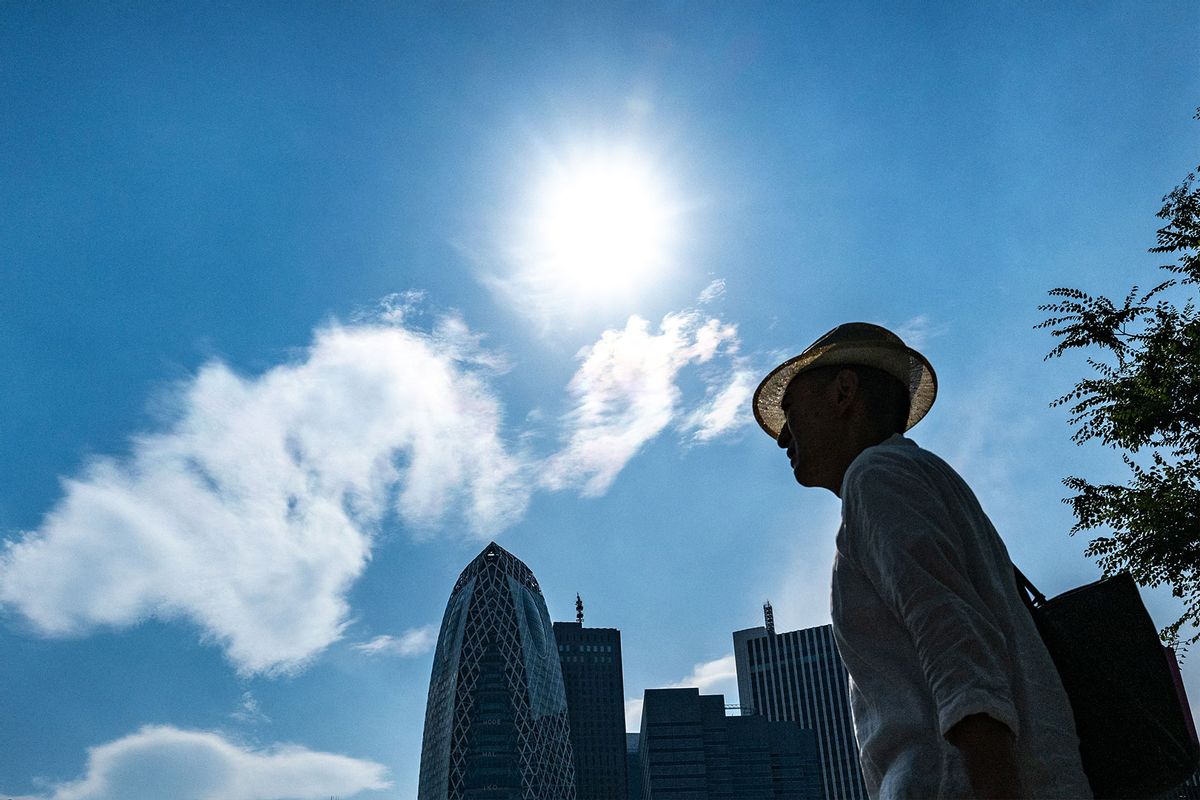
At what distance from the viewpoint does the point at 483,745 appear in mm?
123375

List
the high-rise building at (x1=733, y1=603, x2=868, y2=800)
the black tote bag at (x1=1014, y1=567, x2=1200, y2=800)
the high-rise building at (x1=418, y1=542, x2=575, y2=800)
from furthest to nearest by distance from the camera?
the high-rise building at (x1=733, y1=603, x2=868, y2=800)
the high-rise building at (x1=418, y1=542, x2=575, y2=800)
the black tote bag at (x1=1014, y1=567, x2=1200, y2=800)

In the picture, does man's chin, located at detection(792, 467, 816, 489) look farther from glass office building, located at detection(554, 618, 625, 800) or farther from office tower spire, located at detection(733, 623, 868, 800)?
glass office building, located at detection(554, 618, 625, 800)

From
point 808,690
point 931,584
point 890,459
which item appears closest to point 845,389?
point 890,459

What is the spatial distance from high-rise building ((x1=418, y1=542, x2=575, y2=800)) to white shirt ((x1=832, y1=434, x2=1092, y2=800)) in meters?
130

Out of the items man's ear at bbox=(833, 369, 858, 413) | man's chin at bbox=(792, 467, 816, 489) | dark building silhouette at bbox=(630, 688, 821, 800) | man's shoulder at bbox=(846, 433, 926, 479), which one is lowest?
man's shoulder at bbox=(846, 433, 926, 479)

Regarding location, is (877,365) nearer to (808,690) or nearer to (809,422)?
(809,422)

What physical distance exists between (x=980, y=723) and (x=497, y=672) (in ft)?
428

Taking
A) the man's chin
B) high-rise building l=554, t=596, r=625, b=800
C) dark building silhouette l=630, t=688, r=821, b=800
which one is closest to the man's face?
the man's chin

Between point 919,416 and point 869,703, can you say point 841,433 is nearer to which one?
point 919,416

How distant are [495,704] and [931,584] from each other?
13094 centimetres

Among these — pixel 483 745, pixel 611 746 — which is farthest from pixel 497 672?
pixel 611 746

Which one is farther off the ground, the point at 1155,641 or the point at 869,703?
the point at 1155,641

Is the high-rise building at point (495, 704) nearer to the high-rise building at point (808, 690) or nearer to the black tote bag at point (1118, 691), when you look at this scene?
the high-rise building at point (808, 690)

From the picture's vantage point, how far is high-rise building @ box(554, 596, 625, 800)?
17250cm
